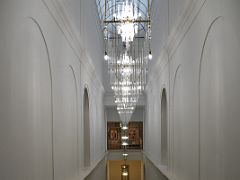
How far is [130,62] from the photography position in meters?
16.8

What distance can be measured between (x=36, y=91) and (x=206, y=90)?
294 cm

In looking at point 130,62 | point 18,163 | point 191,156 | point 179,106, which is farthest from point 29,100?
point 130,62

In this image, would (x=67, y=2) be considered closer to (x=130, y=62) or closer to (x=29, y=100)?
(x=29, y=100)

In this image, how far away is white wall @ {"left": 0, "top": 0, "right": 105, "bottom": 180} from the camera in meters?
4.54

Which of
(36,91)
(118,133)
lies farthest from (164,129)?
(118,133)

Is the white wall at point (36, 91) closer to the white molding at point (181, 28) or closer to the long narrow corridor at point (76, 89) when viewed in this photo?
the long narrow corridor at point (76, 89)

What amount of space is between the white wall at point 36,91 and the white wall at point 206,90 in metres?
2.70

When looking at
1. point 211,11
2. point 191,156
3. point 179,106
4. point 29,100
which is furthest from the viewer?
point 179,106

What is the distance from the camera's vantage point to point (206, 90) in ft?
23.2

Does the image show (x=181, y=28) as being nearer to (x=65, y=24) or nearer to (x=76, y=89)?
(x=65, y=24)

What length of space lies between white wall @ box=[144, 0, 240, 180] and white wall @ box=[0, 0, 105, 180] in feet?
8.87

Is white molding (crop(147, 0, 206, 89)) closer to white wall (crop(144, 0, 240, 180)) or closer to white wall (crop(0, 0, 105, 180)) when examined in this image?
white wall (crop(144, 0, 240, 180))

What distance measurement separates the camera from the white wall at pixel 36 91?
179 inches

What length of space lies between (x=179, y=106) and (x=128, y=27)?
2650 mm
